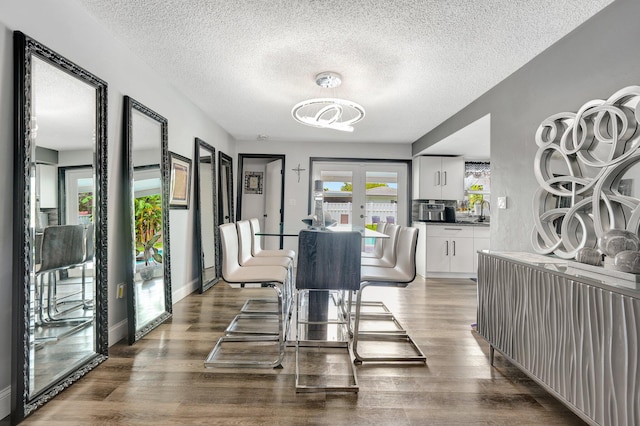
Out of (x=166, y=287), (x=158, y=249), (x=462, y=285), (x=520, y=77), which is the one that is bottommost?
(x=462, y=285)

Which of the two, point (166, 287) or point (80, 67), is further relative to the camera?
point (166, 287)

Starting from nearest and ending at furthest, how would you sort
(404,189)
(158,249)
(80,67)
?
(80,67)
(158,249)
(404,189)

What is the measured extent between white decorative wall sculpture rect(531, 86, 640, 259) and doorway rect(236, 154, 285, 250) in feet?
13.8

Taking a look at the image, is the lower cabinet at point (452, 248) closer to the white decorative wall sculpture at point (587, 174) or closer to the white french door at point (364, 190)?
the white french door at point (364, 190)

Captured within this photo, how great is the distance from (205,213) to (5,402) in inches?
113

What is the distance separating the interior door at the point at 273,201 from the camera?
588cm

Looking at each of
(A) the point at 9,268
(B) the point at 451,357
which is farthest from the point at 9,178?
(B) the point at 451,357

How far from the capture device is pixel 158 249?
9.53 ft

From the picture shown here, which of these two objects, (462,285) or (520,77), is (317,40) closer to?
(520,77)

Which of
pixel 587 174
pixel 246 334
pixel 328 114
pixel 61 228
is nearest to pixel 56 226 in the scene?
pixel 61 228

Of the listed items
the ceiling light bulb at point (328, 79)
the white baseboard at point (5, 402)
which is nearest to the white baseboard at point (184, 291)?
the white baseboard at point (5, 402)

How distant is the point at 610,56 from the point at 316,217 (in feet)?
7.28

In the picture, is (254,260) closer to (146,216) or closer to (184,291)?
(146,216)

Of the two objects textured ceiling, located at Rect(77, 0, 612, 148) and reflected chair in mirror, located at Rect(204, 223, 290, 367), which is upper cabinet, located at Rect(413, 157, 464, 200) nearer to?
textured ceiling, located at Rect(77, 0, 612, 148)
